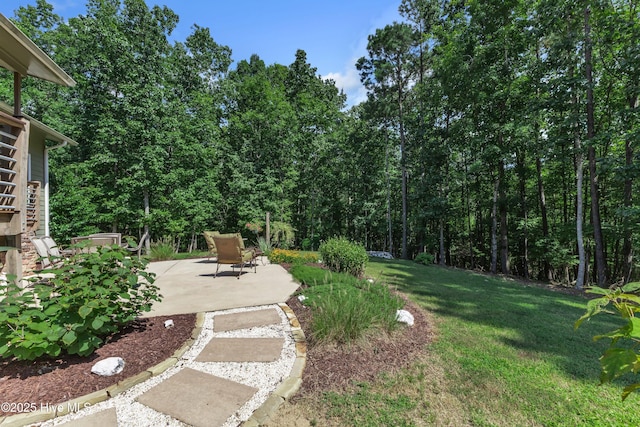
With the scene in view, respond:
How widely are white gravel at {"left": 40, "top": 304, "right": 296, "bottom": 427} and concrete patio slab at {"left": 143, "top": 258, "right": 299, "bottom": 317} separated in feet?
2.40

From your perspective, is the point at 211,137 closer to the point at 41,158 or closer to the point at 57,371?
the point at 41,158

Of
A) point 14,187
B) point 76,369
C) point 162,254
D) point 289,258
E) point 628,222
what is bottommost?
point 162,254

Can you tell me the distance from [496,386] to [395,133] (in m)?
16.4

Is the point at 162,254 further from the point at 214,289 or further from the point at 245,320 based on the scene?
the point at 245,320

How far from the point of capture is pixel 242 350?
2.73 m

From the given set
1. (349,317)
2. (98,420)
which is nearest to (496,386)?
(349,317)

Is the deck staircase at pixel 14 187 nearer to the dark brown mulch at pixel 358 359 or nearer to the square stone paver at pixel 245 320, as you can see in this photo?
the square stone paver at pixel 245 320

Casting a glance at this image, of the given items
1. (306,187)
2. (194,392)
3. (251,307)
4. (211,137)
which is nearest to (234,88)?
(211,137)

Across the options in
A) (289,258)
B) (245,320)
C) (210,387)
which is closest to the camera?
(210,387)

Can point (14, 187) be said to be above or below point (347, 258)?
above

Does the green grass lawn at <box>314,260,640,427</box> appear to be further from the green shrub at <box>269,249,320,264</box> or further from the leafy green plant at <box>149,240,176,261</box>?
the leafy green plant at <box>149,240,176,261</box>

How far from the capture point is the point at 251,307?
392cm

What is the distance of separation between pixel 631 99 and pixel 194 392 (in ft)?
43.7

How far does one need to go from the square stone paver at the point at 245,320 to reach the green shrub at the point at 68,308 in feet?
3.28
